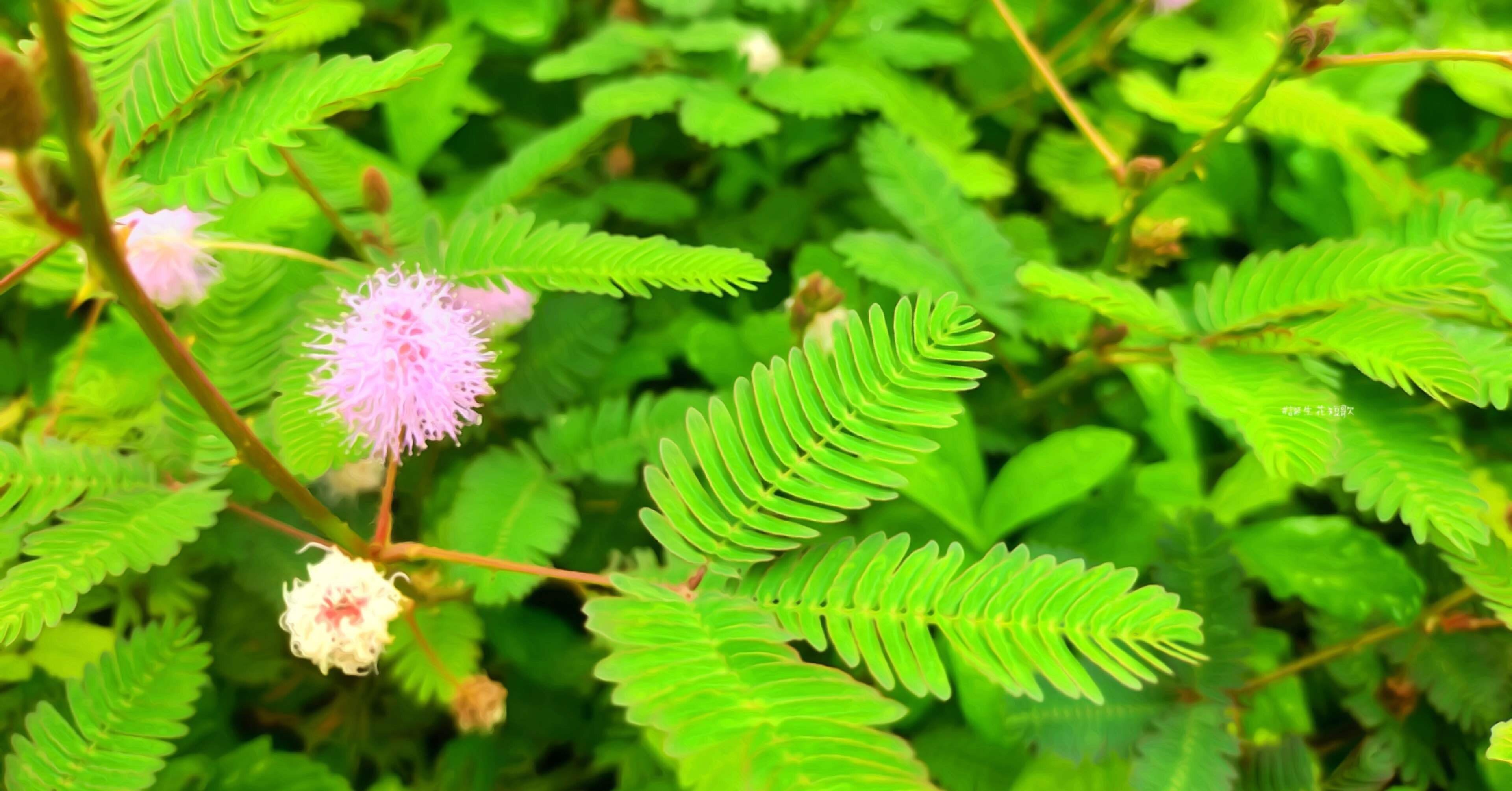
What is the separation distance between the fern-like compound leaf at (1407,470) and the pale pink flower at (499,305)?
73 cm

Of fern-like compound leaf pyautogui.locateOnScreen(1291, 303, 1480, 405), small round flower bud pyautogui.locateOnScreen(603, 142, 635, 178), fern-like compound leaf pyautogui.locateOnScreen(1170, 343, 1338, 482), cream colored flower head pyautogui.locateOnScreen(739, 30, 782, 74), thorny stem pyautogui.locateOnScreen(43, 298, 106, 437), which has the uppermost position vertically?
cream colored flower head pyautogui.locateOnScreen(739, 30, 782, 74)

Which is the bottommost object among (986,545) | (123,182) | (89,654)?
(89,654)

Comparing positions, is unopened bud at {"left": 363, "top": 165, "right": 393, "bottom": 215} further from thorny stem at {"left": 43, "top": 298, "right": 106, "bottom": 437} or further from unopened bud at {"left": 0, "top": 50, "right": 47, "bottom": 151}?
unopened bud at {"left": 0, "top": 50, "right": 47, "bottom": 151}

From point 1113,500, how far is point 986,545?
0.53ft

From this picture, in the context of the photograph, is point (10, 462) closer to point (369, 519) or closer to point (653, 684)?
point (369, 519)

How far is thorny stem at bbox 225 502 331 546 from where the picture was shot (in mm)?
714

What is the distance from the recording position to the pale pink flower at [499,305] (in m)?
0.84

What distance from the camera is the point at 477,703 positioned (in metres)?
0.77

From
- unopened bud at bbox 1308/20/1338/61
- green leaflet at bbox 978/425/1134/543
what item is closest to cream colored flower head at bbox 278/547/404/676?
green leaflet at bbox 978/425/1134/543

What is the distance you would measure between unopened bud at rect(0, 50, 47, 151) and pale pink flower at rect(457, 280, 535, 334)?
0.44 meters

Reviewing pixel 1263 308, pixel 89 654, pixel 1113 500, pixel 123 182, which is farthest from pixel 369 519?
pixel 1263 308

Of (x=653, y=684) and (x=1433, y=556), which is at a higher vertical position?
(x=653, y=684)

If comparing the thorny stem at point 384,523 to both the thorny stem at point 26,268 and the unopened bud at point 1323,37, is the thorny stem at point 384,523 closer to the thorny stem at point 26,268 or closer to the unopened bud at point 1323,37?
the thorny stem at point 26,268

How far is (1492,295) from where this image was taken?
0.73 metres
